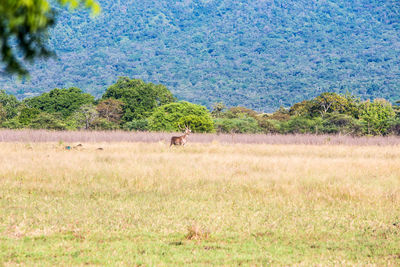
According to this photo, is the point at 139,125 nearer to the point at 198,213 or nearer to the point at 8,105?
the point at 8,105

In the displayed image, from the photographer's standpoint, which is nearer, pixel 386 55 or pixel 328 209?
pixel 328 209

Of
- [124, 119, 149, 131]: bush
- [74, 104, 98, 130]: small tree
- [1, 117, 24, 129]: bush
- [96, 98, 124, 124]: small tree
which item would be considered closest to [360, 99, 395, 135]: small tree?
[124, 119, 149, 131]: bush

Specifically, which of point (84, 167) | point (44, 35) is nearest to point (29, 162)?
point (84, 167)

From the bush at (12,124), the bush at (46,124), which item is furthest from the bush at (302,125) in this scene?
the bush at (12,124)

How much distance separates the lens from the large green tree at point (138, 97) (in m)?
62.6

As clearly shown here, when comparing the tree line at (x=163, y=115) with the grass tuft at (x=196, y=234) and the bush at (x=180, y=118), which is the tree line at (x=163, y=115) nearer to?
the bush at (x=180, y=118)

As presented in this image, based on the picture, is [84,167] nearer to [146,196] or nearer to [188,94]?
[146,196]

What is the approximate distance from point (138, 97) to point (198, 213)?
180 feet

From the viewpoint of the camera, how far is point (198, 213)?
10422 mm

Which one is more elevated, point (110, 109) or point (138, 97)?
point (138, 97)

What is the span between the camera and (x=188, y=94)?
178 meters

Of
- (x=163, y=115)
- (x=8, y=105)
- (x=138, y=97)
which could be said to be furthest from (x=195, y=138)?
(x=8, y=105)

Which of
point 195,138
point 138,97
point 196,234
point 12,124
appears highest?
point 138,97

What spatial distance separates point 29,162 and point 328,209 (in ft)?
35.7
